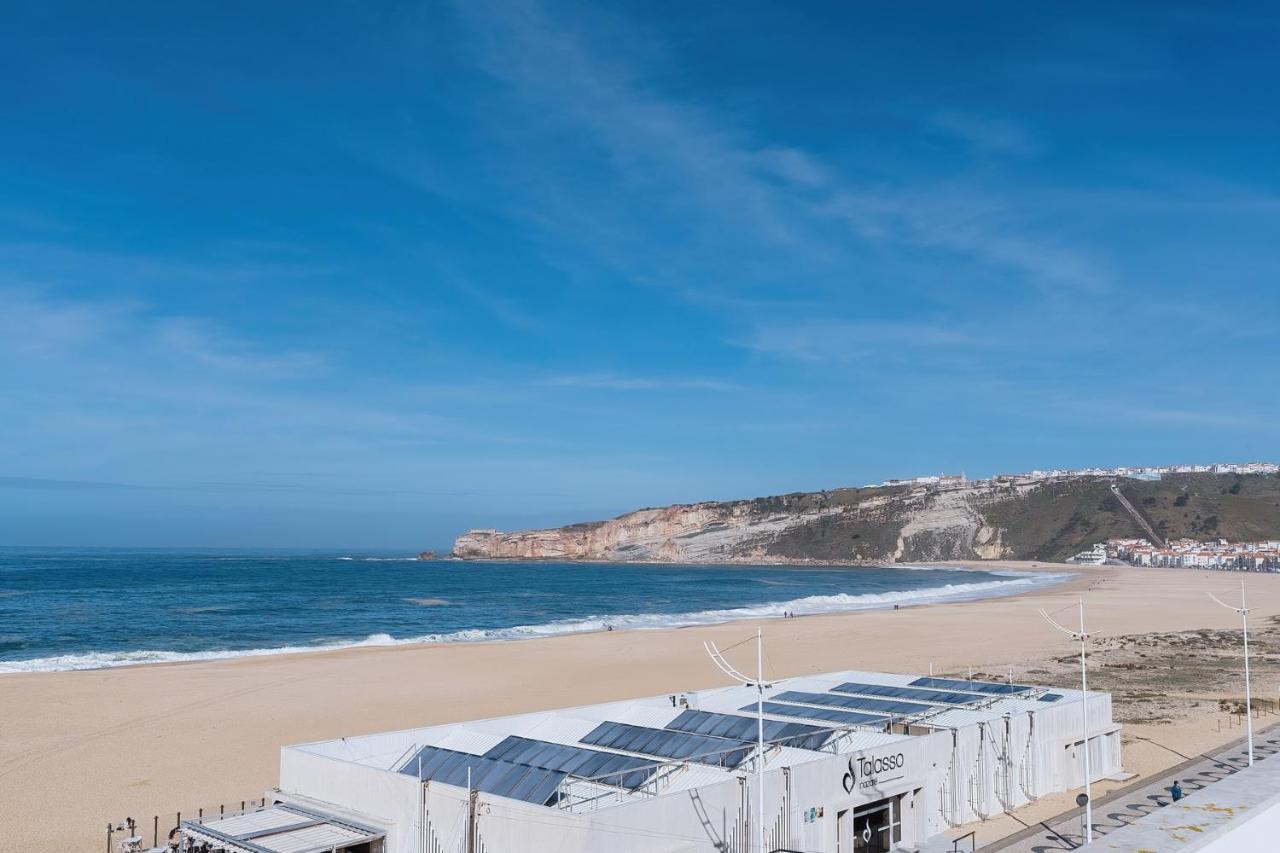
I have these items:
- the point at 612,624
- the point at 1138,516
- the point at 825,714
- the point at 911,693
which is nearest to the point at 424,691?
the point at 911,693

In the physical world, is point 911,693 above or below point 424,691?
above

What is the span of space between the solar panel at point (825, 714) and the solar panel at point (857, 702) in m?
0.73

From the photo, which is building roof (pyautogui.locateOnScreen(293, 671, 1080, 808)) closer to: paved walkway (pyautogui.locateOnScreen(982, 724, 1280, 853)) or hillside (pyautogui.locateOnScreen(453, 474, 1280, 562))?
paved walkway (pyautogui.locateOnScreen(982, 724, 1280, 853))

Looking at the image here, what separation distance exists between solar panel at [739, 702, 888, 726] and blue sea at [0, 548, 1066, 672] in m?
36.0

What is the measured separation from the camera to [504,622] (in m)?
68.5

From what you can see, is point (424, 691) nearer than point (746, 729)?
No

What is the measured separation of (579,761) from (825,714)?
6.82 meters

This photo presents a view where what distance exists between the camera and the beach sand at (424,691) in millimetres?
22125

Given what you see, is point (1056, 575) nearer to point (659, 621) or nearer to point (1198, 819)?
point (659, 621)

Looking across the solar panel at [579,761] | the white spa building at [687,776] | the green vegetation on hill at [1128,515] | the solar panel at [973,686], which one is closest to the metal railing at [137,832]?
the white spa building at [687,776]

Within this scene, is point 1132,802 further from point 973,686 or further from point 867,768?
point 867,768

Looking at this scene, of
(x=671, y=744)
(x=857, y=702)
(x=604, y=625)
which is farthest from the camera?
(x=604, y=625)

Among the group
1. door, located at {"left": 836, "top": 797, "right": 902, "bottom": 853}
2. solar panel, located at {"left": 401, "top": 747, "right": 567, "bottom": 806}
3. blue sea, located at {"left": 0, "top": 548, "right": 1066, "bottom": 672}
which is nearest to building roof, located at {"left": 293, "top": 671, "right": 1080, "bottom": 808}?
solar panel, located at {"left": 401, "top": 747, "right": 567, "bottom": 806}

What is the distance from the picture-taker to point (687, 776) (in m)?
15.5
